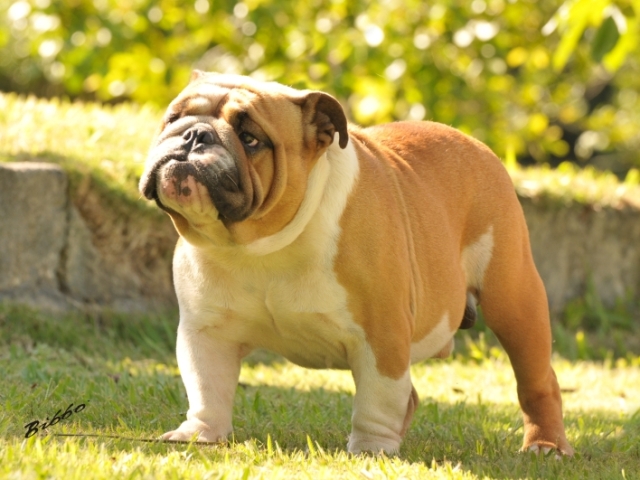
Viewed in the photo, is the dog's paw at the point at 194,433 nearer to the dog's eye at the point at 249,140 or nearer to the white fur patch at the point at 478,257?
the dog's eye at the point at 249,140

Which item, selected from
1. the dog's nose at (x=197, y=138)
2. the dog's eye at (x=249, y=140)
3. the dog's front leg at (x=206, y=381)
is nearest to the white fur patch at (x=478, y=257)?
the dog's front leg at (x=206, y=381)

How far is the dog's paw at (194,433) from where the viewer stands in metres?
3.86

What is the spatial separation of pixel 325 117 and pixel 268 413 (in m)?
1.63

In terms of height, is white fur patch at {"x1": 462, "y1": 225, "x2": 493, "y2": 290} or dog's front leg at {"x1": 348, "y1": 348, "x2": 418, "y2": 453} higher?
white fur patch at {"x1": 462, "y1": 225, "x2": 493, "y2": 290}

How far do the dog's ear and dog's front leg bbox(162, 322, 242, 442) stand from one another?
0.89 metres

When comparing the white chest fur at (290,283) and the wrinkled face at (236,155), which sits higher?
the wrinkled face at (236,155)

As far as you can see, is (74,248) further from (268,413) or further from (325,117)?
(325,117)

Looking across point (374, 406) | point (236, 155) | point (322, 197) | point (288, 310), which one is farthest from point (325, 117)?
point (374, 406)

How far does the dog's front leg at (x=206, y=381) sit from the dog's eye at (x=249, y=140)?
0.79 meters

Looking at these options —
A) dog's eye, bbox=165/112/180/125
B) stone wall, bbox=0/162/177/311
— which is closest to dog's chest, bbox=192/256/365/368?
dog's eye, bbox=165/112/180/125

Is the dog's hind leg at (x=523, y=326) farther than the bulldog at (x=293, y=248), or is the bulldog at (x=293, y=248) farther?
the dog's hind leg at (x=523, y=326)

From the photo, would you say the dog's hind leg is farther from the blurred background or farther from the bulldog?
the blurred background

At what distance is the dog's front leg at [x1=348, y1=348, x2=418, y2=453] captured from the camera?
12.7 feet

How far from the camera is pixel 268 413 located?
4.86m
